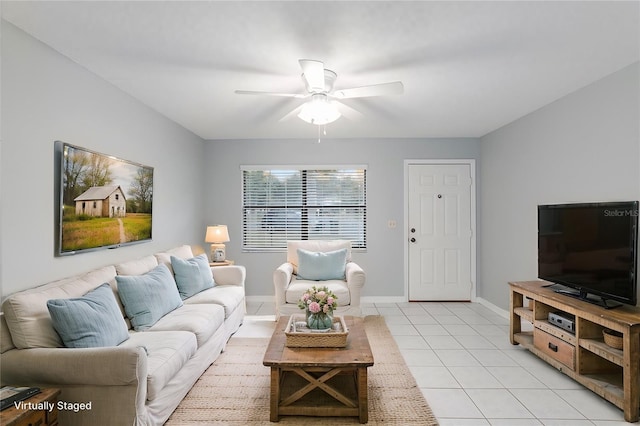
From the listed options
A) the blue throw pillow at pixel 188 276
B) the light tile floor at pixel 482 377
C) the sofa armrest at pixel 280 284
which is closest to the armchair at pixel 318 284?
the sofa armrest at pixel 280 284

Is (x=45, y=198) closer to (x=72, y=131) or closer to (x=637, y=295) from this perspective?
(x=72, y=131)

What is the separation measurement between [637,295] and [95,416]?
369 centimetres

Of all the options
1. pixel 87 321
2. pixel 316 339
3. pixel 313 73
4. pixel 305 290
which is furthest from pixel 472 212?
pixel 87 321

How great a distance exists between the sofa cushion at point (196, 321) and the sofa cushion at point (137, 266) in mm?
466

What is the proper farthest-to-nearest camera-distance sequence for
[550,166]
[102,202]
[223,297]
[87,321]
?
[550,166] → [223,297] → [102,202] → [87,321]

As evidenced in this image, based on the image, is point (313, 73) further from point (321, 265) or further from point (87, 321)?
point (321, 265)

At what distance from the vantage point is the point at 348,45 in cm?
234

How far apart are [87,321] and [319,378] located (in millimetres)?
1456

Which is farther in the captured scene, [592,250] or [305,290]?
[305,290]

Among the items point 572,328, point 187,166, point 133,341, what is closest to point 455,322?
point 572,328

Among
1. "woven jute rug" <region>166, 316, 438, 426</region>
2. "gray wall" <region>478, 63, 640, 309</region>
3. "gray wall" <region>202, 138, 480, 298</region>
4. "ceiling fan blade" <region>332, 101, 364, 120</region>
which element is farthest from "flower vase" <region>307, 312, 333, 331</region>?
"gray wall" <region>202, 138, 480, 298</region>

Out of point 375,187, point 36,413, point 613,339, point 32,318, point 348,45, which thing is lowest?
point 36,413

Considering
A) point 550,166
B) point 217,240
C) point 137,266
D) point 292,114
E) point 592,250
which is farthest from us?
point 217,240

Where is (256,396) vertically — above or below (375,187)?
below
